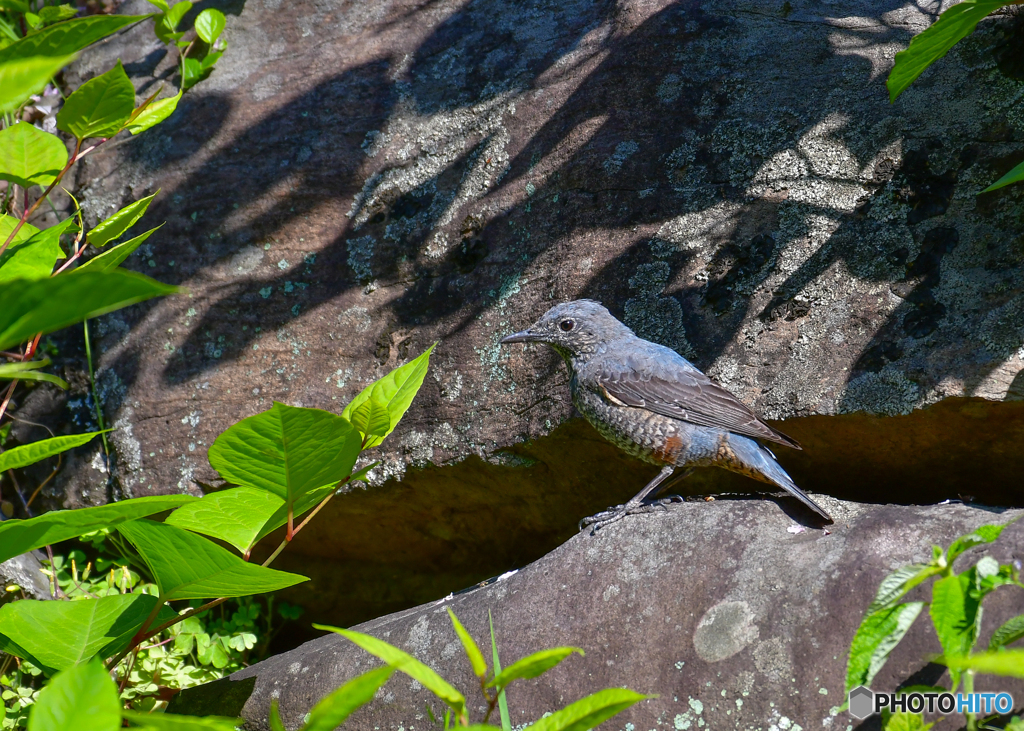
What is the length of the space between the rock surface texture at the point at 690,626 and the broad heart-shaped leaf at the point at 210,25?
3586 millimetres

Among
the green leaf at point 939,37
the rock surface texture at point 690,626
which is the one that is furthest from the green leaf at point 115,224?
the green leaf at point 939,37

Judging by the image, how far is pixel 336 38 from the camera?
5.00 meters

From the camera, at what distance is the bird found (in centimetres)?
342

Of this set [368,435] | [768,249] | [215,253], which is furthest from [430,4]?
[368,435]

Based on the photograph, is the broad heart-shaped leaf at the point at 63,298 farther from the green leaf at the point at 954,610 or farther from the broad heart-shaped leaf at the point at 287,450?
the green leaf at the point at 954,610

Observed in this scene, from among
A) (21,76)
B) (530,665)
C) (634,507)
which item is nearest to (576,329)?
(634,507)

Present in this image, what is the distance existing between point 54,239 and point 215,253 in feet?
6.83

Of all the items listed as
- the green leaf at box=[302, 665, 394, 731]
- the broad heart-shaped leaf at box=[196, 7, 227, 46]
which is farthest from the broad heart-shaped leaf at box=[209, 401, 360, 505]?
the broad heart-shaped leaf at box=[196, 7, 227, 46]

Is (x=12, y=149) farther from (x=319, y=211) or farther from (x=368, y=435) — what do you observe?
(x=319, y=211)

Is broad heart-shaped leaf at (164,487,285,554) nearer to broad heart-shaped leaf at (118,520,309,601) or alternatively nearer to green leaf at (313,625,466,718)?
broad heart-shaped leaf at (118,520,309,601)

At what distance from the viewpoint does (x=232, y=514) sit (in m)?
2.32

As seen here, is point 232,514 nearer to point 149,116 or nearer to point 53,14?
point 149,116

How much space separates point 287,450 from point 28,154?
1.41 metres

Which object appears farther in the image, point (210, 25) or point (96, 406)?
point (210, 25)
